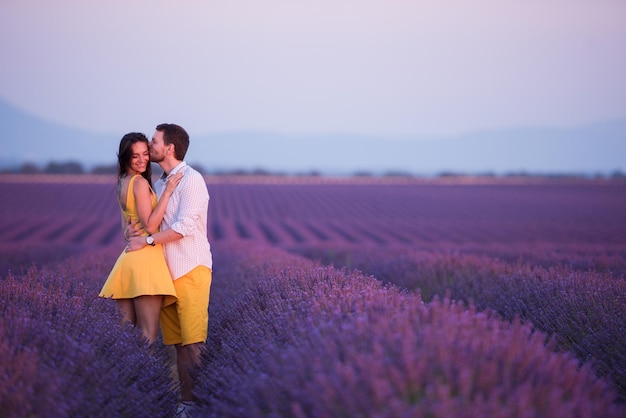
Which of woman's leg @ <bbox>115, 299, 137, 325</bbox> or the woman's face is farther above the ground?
the woman's face

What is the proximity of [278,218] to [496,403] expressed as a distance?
21.3 metres

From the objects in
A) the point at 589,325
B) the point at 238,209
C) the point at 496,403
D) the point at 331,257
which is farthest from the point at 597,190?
the point at 496,403

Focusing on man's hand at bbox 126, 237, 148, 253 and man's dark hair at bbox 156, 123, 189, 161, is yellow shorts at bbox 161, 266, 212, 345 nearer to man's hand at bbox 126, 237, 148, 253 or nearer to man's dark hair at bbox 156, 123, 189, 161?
man's hand at bbox 126, 237, 148, 253

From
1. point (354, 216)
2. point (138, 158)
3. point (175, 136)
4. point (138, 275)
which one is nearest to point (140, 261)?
point (138, 275)

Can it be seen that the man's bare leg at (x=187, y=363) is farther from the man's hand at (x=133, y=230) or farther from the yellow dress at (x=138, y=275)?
the man's hand at (x=133, y=230)

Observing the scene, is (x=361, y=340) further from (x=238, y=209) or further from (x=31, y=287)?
(x=238, y=209)

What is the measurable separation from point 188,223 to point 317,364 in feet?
7.47

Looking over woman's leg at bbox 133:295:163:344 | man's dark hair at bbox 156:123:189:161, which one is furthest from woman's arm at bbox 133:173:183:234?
woman's leg at bbox 133:295:163:344

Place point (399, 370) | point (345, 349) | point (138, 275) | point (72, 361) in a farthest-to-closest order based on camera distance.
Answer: point (138, 275) < point (72, 361) < point (345, 349) < point (399, 370)

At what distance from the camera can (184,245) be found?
473 cm

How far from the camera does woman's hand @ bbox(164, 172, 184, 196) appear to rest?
4.68 m

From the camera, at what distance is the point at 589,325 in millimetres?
4148

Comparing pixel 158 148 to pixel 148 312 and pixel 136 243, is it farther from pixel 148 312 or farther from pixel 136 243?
pixel 148 312

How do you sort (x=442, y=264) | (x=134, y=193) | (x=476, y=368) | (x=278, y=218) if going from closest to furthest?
(x=476, y=368), (x=134, y=193), (x=442, y=264), (x=278, y=218)
